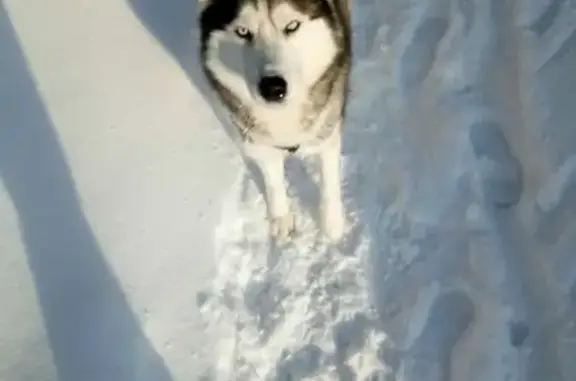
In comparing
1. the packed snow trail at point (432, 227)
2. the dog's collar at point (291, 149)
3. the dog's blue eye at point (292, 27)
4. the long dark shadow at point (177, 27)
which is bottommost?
the packed snow trail at point (432, 227)

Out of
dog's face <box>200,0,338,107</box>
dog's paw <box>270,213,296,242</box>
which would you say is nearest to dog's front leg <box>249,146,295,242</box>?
dog's paw <box>270,213,296,242</box>

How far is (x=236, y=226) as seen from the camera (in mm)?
2066

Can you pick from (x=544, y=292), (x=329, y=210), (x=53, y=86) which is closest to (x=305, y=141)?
(x=329, y=210)

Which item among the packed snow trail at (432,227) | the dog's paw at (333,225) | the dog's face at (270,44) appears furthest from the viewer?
the dog's paw at (333,225)

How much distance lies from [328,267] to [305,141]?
1.37ft

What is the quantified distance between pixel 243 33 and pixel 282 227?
671 mm

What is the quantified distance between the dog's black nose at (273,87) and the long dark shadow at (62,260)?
2.60 ft

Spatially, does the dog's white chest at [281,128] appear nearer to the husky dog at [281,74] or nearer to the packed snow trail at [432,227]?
the husky dog at [281,74]

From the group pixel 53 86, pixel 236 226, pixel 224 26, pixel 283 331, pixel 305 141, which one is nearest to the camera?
pixel 224 26

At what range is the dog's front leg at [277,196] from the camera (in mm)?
1914

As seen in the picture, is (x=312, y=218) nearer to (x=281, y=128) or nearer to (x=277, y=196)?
(x=277, y=196)

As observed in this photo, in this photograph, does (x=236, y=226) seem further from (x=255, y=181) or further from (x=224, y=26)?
(x=224, y=26)

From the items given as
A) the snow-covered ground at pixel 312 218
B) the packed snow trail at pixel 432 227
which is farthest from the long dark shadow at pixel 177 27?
the packed snow trail at pixel 432 227

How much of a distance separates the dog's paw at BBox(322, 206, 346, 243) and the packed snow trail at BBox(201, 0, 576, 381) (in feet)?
0.10
